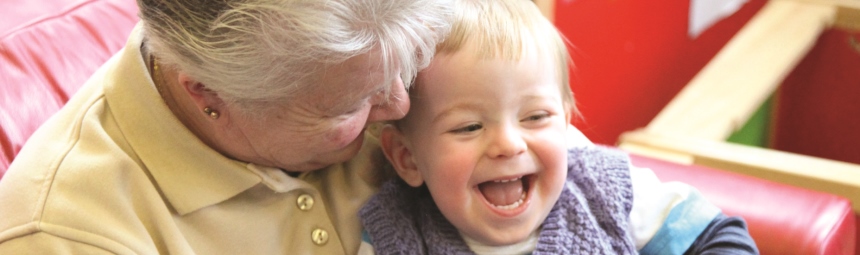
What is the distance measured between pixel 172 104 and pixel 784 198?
0.96 m

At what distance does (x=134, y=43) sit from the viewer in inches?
39.8

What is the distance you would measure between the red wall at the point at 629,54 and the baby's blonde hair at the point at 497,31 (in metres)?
0.88

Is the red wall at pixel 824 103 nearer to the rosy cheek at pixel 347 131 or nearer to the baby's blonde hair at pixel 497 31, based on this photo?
the baby's blonde hair at pixel 497 31

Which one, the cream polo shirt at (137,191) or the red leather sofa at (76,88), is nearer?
the cream polo shirt at (137,191)

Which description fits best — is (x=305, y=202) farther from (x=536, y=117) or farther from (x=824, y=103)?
(x=824, y=103)

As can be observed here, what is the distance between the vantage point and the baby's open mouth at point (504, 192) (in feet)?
3.60

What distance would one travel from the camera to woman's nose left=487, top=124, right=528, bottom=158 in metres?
1.03

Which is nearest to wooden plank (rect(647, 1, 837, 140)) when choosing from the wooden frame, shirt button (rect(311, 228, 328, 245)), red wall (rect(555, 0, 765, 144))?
the wooden frame

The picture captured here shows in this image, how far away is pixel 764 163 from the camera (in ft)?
5.78

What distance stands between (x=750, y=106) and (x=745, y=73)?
0.48ft

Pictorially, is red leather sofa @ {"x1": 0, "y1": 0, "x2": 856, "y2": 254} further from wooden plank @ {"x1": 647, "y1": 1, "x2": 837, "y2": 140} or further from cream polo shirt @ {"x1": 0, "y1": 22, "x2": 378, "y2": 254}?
wooden plank @ {"x1": 647, "y1": 1, "x2": 837, "y2": 140}

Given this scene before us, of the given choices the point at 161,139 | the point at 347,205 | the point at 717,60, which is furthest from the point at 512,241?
the point at 717,60

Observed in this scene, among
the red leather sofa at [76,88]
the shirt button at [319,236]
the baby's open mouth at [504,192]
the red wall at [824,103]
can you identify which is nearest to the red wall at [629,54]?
the red wall at [824,103]

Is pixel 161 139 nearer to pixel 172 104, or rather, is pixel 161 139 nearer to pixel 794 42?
pixel 172 104
